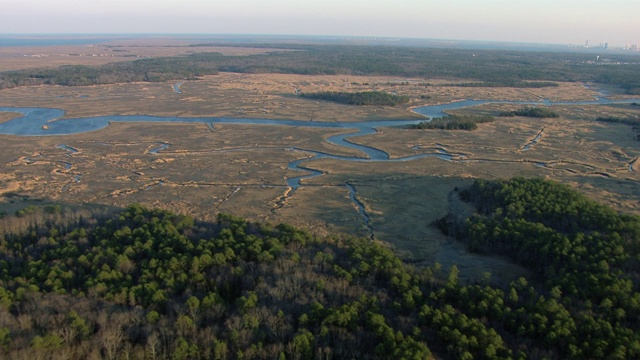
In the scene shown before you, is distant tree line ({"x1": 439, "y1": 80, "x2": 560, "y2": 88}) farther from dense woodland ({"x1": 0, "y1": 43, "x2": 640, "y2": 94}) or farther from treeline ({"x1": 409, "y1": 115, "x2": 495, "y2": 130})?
treeline ({"x1": 409, "y1": 115, "x2": 495, "y2": 130})

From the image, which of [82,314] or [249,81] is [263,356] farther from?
[249,81]

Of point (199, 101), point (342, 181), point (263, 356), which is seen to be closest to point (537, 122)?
point (342, 181)

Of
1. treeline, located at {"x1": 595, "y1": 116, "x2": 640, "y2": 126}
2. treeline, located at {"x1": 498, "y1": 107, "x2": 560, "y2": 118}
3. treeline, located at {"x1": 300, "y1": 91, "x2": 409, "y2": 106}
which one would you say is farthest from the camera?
treeline, located at {"x1": 300, "y1": 91, "x2": 409, "y2": 106}

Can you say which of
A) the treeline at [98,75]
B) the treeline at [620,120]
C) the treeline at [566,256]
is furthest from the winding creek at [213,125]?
the treeline at [98,75]

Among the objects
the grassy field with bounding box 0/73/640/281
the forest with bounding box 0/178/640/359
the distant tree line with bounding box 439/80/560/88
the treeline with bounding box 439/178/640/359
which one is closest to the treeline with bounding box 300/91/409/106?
the grassy field with bounding box 0/73/640/281

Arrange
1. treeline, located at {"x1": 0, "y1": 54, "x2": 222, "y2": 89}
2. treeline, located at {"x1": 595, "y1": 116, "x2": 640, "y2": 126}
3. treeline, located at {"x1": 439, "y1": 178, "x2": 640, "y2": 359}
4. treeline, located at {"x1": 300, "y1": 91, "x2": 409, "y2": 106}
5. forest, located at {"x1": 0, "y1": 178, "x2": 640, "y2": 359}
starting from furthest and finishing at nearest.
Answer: treeline, located at {"x1": 0, "y1": 54, "x2": 222, "y2": 89} < treeline, located at {"x1": 300, "y1": 91, "x2": 409, "y2": 106} < treeline, located at {"x1": 595, "y1": 116, "x2": 640, "y2": 126} < treeline, located at {"x1": 439, "y1": 178, "x2": 640, "y2": 359} < forest, located at {"x1": 0, "y1": 178, "x2": 640, "y2": 359}

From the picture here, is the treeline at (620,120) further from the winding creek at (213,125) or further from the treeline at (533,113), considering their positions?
the winding creek at (213,125)
